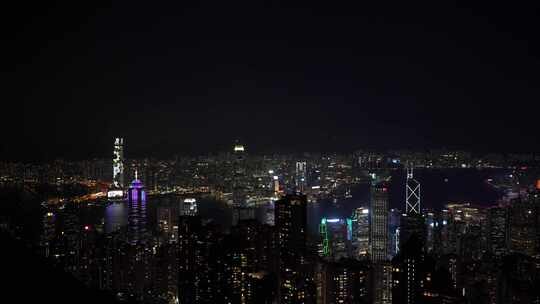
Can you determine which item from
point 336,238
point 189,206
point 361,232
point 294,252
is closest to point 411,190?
point 361,232

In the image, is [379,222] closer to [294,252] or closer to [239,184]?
[239,184]

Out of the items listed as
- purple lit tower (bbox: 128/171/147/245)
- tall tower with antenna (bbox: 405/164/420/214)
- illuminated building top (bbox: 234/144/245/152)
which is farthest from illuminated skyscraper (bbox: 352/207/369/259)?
purple lit tower (bbox: 128/171/147/245)

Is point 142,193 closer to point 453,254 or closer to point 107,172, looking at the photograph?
point 107,172

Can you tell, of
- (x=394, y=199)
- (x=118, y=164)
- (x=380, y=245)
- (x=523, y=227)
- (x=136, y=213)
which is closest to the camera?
(x=523, y=227)

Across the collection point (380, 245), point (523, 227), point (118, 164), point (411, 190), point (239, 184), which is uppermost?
point (118, 164)

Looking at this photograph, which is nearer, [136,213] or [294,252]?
[294,252]

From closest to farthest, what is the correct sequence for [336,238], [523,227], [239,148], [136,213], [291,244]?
[291,244] < [523,227] < [336,238] < [136,213] < [239,148]
